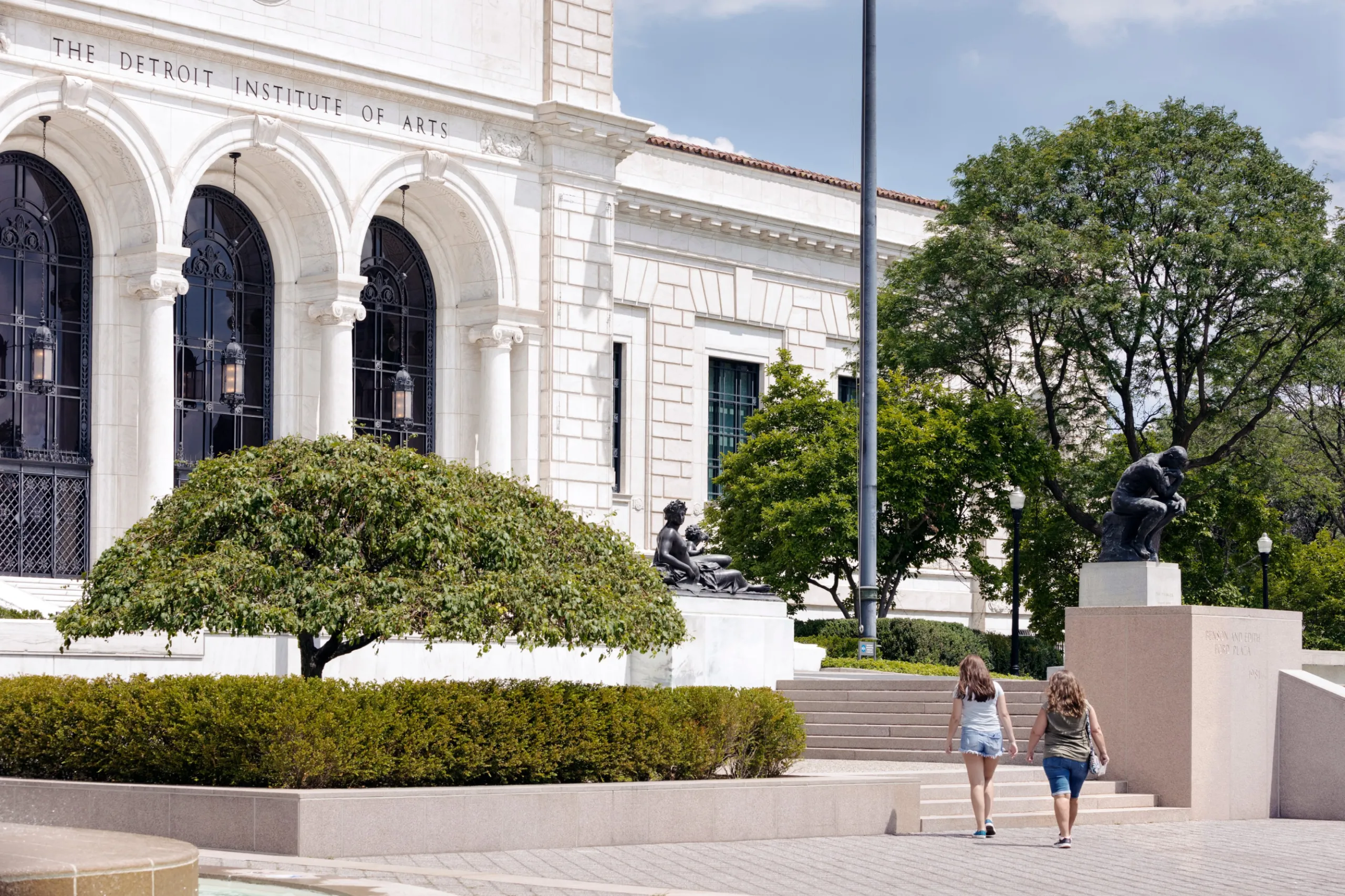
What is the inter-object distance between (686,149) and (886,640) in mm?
14202

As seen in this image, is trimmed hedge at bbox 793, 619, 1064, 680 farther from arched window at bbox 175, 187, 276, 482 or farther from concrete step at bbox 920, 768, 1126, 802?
concrete step at bbox 920, 768, 1126, 802

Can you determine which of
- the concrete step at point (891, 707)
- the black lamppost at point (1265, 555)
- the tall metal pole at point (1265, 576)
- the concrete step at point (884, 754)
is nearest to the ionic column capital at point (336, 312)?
the concrete step at point (891, 707)

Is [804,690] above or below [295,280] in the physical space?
below

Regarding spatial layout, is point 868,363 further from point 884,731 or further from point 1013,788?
point 1013,788

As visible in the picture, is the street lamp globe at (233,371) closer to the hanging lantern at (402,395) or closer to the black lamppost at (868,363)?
the hanging lantern at (402,395)

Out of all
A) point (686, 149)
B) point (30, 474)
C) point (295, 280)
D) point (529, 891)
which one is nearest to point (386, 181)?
point (295, 280)

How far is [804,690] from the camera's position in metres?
27.1

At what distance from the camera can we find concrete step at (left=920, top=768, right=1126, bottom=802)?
782 inches

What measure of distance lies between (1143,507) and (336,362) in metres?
18.0

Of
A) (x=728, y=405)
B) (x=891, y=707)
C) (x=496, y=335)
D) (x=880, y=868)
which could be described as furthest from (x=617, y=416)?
(x=880, y=868)

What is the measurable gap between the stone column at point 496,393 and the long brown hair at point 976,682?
797 inches

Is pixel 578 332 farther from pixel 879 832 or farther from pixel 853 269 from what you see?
pixel 879 832

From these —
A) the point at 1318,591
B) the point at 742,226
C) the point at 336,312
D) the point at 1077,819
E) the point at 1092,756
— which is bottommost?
the point at 1077,819

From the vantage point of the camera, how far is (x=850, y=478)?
38.8 metres
